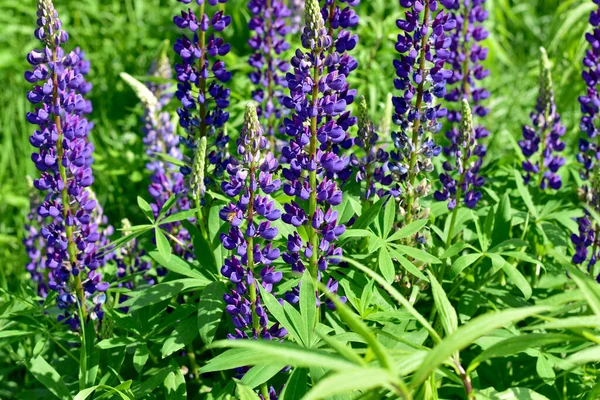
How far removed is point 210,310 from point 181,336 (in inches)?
6.4

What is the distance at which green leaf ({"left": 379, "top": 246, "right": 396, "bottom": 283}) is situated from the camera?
274cm

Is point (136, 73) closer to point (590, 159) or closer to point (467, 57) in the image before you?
point (467, 57)

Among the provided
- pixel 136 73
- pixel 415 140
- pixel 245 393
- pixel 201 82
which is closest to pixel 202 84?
pixel 201 82

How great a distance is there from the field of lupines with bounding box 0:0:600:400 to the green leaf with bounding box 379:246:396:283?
0.01 m

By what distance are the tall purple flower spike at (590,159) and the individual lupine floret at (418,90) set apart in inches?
28.5

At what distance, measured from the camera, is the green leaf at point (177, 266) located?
9.99ft

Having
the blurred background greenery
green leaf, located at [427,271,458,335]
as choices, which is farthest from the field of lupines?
the blurred background greenery

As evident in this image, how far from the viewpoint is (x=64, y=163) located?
3045 millimetres

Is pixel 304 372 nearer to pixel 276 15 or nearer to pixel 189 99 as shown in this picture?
pixel 189 99

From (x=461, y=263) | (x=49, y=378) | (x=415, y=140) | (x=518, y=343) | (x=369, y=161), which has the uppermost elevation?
(x=415, y=140)

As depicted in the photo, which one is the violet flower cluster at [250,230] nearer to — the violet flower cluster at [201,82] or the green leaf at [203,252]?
the green leaf at [203,252]

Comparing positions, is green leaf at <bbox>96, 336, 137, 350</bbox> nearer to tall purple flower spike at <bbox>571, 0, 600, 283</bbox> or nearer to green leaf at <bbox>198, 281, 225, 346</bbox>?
green leaf at <bbox>198, 281, 225, 346</bbox>

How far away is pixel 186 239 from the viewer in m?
3.90

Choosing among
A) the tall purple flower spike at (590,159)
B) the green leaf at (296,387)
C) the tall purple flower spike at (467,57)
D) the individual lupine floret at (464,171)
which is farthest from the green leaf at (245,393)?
the tall purple flower spike at (467,57)
